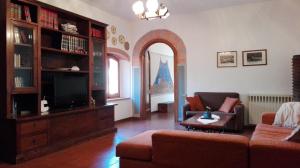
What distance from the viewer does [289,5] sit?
5.41m

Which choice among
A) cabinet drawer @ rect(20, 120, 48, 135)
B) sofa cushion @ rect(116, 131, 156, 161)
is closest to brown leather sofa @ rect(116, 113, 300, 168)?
sofa cushion @ rect(116, 131, 156, 161)

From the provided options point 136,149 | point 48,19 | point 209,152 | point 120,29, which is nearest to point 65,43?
point 48,19

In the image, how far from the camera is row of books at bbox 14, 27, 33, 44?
3.63 m

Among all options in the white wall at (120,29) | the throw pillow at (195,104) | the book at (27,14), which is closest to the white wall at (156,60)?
the white wall at (120,29)

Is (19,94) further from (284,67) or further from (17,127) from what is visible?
(284,67)

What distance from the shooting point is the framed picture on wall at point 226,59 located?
600 cm

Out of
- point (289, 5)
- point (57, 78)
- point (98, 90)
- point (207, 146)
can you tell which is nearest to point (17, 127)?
point (57, 78)

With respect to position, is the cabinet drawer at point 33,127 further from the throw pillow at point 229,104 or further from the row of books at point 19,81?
the throw pillow at point 229,104

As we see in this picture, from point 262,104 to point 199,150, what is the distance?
13.2ft

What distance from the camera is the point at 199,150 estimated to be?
2.25 metres

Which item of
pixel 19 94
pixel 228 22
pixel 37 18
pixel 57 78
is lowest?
pixel 19 94

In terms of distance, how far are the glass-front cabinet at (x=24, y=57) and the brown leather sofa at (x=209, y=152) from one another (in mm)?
2066

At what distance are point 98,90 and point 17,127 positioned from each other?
2189 mm

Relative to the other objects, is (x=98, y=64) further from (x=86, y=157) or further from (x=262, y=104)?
(x=262, y=104)
